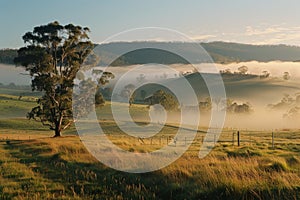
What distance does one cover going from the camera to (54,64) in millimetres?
48469

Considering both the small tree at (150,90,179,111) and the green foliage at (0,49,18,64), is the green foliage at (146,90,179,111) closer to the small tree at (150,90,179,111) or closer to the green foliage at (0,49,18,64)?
the small tree at (150,90,179,111)

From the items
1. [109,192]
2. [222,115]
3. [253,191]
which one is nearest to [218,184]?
[253,191]

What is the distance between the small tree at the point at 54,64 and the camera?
150 feet

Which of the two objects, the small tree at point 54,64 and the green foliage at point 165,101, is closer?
the small tree at point 54,64

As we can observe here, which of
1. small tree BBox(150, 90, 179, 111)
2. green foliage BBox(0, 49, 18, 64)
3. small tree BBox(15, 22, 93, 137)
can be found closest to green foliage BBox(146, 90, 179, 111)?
small tree BBox(150, 90, 179, 111)

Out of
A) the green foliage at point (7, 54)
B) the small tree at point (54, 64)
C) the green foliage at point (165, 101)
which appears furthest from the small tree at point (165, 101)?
the small tree at point (54, 64)

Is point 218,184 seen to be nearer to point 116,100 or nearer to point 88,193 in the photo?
point 88,193

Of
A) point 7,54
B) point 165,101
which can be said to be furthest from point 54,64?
point 165,101

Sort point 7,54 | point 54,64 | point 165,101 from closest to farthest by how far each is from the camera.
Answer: point 54,64 < point 7,54 < point 165,101

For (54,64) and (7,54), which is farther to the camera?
(7,54)

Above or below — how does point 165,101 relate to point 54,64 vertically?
below

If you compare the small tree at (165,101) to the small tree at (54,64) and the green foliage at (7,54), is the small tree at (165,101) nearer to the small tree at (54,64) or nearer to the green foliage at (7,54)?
the green foliage at (7,54)

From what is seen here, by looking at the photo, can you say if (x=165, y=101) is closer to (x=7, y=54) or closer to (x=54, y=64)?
(x=7, y=54)

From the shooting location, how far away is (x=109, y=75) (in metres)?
51.2
